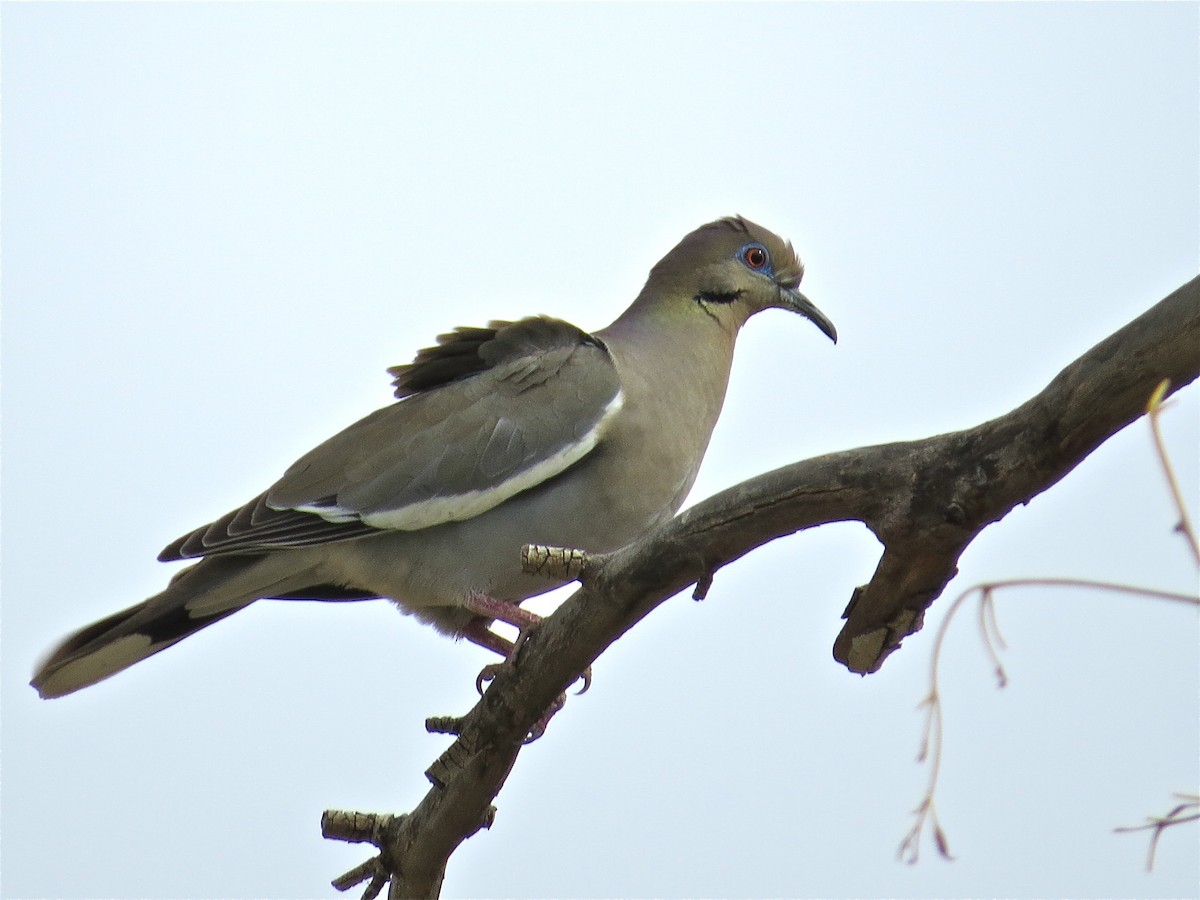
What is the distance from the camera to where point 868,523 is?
2326 millimetres

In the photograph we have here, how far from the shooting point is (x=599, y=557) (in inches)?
107

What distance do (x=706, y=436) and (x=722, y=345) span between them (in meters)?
0.38

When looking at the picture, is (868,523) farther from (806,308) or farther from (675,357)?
(806,308)

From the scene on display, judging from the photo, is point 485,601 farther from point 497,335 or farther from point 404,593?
point 497,335

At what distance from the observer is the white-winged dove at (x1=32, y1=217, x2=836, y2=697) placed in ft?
12.3

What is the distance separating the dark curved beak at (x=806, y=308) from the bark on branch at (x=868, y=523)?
6.80ft

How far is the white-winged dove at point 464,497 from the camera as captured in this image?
376 cm

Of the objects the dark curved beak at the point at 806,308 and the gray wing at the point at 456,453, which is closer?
the gray wing at the point at 456,453

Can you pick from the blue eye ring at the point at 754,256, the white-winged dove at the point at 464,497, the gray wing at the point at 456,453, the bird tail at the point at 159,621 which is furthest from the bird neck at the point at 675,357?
the bird tail at the point at 159,621

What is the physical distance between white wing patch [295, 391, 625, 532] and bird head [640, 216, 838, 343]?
31.7 inches

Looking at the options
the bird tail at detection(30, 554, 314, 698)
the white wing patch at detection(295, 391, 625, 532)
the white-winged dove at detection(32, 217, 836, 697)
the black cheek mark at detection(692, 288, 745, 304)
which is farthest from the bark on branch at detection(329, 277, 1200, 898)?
the black cheek mark at detection(692, 288, 745, 304)

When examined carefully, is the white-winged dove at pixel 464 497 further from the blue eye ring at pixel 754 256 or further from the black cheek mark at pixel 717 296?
the blue eye ring at pixel 754 256

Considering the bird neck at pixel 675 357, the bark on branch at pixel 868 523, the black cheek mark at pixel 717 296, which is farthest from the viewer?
the black cheek mark at pixel 717 296

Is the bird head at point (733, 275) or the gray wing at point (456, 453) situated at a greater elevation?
the bird head at point (733, 275)
